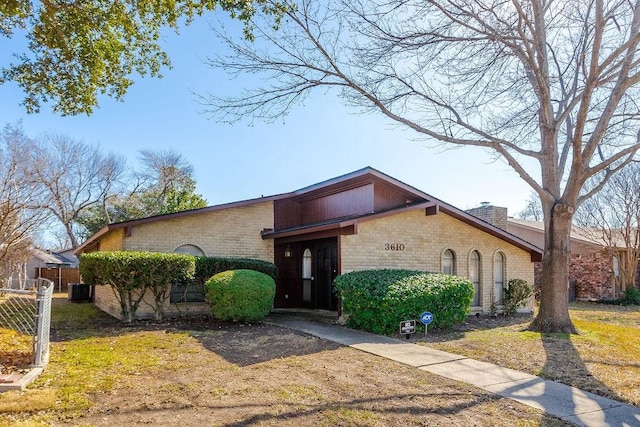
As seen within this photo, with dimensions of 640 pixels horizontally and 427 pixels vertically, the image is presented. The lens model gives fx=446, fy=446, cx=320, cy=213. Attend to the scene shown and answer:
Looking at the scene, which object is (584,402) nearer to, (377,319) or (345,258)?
(377,319)

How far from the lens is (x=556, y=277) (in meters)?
11.2

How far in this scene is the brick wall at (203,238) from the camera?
13023 millimetres

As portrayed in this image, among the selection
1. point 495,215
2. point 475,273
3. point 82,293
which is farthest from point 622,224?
point 82,293

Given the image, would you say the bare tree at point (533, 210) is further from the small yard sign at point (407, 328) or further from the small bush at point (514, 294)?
the small yard sign at point (407, 328)

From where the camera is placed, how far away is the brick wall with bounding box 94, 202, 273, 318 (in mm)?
13023

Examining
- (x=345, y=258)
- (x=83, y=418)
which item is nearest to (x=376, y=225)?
(x=345, y=258)

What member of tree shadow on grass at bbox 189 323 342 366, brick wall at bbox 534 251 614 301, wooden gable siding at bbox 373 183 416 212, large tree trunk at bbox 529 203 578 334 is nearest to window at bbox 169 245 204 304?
tree shadow on grass at bbox 189 323 342 366

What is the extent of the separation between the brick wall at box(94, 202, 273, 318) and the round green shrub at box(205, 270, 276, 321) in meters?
2.38

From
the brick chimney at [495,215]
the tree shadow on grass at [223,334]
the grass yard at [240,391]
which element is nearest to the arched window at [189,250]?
the tree shadow on grass at [223,334]

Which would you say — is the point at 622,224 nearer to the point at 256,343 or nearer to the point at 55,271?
the point at 256,343

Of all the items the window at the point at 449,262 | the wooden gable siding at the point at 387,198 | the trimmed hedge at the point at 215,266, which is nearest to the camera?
the trimmed hedge at the point at 215,266

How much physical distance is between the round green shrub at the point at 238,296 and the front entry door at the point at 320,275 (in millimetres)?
3009

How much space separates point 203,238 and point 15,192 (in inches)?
477

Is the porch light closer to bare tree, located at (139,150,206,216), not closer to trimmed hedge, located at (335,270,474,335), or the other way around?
trimmed hedge, located at (335,270,474,335)
